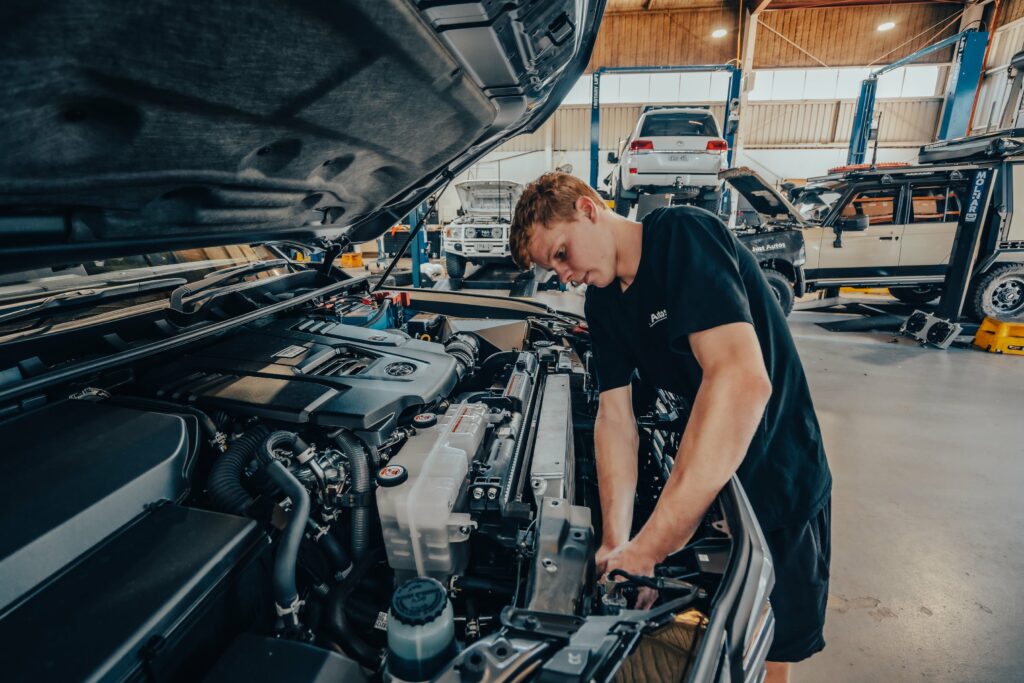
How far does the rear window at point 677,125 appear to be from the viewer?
6812mm

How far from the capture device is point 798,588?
4.04ft

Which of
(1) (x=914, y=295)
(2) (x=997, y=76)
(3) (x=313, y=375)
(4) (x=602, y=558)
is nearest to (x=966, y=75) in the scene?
(1) (x=914, y=295)

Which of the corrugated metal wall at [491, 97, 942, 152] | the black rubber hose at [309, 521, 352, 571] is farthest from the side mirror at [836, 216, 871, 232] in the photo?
the corrugated metal wall at [491, 97, 942, 152]

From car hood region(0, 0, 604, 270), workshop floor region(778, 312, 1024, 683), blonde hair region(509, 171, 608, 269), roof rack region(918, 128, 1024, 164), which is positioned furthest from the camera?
roof rack region(918, 128, 1024, 164)

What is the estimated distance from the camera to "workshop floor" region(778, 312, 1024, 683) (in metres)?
1.63

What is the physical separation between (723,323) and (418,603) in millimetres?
760

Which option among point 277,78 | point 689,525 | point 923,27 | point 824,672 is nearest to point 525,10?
point 277,78

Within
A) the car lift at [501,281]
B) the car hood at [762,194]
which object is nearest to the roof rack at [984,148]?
the car hood at [762,194]

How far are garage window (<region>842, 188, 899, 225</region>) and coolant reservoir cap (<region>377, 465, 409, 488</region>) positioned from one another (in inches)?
256

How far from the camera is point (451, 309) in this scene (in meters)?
2.61

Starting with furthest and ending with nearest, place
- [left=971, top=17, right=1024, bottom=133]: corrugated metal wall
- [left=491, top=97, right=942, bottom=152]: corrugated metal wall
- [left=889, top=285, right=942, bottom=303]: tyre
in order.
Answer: [left=491, top=97, right=942, bottom=152]: corrugated metal wall < [left=971, top=17, right=1024, bottom=133]: corrugated metal wall < [left=889, top=285, right=942, bottom=303]: tyre

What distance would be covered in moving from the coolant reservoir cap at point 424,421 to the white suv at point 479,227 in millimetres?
3966

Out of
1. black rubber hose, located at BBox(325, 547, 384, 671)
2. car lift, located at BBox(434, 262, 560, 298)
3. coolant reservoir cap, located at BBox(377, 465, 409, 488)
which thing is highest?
coolant reservoir cap, located at BBox(377, 465, 409, 488)

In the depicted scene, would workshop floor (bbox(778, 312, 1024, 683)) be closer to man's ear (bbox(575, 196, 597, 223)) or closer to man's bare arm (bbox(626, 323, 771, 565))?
man's bare arm (bbox(626, 323, 771, 565))
